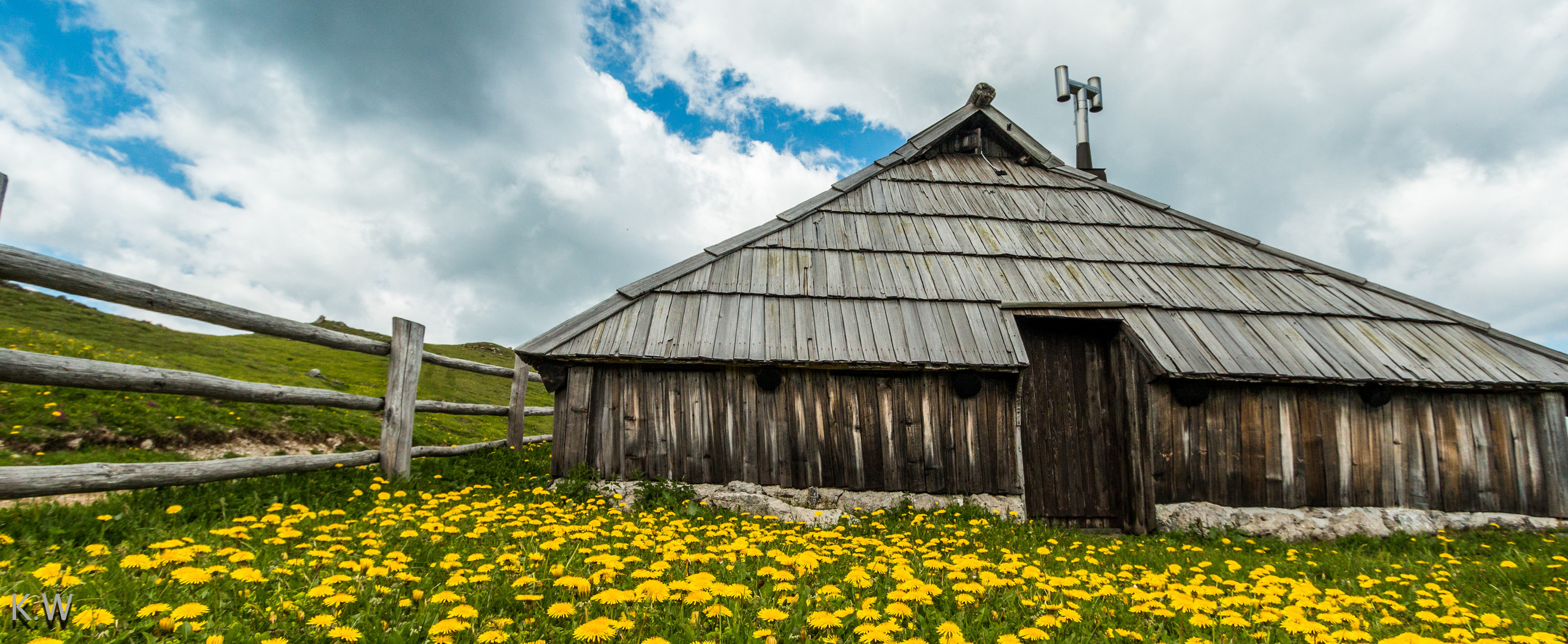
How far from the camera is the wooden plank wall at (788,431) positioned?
23.5ft

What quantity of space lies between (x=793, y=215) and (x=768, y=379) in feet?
10.4

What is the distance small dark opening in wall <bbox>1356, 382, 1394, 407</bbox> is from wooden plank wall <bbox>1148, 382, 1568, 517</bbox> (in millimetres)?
81

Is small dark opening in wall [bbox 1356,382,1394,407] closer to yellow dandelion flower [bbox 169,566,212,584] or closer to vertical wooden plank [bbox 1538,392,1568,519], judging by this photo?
vertical wooden plank [bbox 1538,392,1568,519]

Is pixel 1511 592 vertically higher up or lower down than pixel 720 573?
lower down

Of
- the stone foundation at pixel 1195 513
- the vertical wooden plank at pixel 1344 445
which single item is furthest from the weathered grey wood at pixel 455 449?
the vertical wooden plank at pixel 1344 445

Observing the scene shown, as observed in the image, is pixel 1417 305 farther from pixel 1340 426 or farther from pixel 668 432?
pixel 668 432

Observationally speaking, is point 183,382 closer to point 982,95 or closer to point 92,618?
point 92,618

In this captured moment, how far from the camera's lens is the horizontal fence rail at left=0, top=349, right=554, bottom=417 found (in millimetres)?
3787

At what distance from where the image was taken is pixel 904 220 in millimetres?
9797

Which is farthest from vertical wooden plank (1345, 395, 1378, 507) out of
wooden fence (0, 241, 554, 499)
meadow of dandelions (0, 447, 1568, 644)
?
wooden fence (0, 241, 554, 499)

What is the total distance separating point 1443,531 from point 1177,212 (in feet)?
18.8

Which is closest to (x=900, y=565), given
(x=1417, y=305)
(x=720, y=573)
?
(x=720, y=573)

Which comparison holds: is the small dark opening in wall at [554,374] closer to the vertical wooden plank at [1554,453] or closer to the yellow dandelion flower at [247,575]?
the yellow dandelion flower at [247,575]

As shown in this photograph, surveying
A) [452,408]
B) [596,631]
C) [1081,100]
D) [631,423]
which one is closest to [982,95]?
[1081,100]
